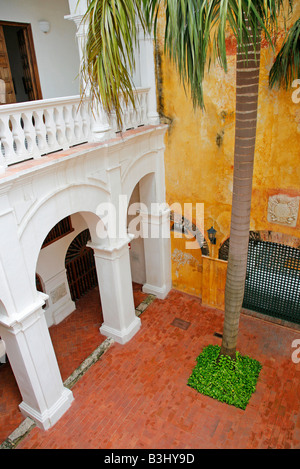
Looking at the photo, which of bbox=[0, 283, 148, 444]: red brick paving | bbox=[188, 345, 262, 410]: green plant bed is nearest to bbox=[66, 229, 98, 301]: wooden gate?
bbox=[0, 283, 148, 444]: red brick paving

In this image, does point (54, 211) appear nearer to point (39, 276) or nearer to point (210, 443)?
point (39, 276)

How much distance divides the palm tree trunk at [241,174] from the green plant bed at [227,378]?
992 millimetres

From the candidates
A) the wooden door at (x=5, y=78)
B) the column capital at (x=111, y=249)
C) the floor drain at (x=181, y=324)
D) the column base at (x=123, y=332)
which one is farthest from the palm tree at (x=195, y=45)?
the column base at (x=123, y=332)

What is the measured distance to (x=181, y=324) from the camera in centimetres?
1030

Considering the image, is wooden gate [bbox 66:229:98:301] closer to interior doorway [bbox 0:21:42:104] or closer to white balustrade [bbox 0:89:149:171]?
interior doorway [bbox 0:21:42:104]

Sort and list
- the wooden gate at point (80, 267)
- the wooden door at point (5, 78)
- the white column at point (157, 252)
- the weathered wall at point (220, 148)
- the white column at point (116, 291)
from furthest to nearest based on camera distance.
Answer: the wooden gate at point (80, 267)
the white column at point (157, 252)
the white column at point (116, 291)
the wooden door at point (5, 78)
the weathered wall at point (220, 148)

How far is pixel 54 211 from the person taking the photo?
21.9 feet

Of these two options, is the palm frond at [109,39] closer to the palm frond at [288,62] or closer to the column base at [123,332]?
the palm frond at [288,62]

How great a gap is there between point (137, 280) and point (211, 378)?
194 inches

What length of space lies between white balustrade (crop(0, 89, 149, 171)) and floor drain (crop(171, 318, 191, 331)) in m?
5.74

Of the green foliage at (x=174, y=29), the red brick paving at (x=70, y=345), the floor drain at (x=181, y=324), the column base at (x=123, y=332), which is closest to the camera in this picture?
the green foliage at (x=174, y=29)

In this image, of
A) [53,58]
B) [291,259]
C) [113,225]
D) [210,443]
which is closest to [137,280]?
[113,225]

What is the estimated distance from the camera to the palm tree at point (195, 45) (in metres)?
4.34

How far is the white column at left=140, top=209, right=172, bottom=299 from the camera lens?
416 inches
